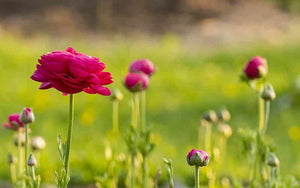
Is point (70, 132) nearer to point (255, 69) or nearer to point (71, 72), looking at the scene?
point (71, 72)

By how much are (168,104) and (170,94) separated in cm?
27

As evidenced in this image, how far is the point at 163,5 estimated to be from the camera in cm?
1010

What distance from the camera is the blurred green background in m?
3.37

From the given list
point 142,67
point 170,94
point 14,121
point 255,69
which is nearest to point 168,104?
point 170,94

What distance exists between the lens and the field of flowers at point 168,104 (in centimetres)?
318

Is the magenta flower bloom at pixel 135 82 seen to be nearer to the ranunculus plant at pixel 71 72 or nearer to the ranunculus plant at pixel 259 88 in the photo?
the ranunculus plant at pixel 259 88

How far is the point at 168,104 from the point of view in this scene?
4715 millimetres

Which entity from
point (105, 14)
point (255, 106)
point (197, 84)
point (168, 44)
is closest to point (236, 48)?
point (168, 44)

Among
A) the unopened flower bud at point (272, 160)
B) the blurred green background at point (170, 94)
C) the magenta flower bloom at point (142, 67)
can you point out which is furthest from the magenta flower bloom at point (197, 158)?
the blurred green background at point (170, 94)

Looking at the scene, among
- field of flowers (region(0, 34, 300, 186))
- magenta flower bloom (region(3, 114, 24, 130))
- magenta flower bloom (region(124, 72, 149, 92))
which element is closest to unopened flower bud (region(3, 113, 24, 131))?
magenta flower bloom (region(3, 114, 24, 130))

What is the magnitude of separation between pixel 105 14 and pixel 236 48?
3.49m

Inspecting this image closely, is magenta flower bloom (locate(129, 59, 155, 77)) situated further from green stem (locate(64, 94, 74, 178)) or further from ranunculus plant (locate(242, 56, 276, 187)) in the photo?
green stem (locate(64, 94, 74, 178))

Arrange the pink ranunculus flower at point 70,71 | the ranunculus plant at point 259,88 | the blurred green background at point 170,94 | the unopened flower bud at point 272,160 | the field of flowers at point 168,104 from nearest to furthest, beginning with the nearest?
the pink ranunculus flower at point 70,71
the unopened flower bud at point 272,160
the ranunculus plant at point 259,88
the field of flowers at point 168,104
the blurred green background at point 170,94

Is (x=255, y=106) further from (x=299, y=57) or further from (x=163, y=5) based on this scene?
(x=163, y=5)
